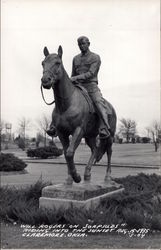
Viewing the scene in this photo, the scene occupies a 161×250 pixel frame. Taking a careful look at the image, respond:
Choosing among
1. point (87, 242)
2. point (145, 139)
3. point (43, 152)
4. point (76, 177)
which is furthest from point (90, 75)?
point (145, 139)

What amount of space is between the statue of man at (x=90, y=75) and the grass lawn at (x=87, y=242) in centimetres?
238

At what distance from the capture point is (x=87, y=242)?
221 inches

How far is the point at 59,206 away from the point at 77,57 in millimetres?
3131

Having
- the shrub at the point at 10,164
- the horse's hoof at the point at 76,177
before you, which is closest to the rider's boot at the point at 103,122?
the horse's hoof at the point at 76,177

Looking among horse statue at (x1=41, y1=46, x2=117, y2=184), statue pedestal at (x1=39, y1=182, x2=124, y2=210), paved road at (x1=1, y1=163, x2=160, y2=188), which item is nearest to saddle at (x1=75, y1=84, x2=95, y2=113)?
horse statue at (x1=41, y1=46, x2=117, y2=184)

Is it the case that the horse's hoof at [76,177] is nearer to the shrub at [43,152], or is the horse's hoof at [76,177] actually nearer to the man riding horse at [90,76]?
the man riding horse at [90,76]

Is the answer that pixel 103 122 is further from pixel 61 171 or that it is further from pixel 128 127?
pixel 128 127

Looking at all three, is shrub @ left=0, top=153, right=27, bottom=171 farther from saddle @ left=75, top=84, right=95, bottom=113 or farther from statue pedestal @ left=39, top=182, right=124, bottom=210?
saddle @ left=75, top=84, right=95, bottom=113

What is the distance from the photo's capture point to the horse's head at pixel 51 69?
6.19m

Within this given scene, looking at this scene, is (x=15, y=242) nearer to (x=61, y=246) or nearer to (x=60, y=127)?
(x=61, y=246)

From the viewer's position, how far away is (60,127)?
7.12m

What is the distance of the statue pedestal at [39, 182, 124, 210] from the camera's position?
6.88m

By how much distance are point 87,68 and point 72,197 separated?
2.67 meters

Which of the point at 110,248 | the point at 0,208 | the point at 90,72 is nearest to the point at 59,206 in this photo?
the point at 0,208
